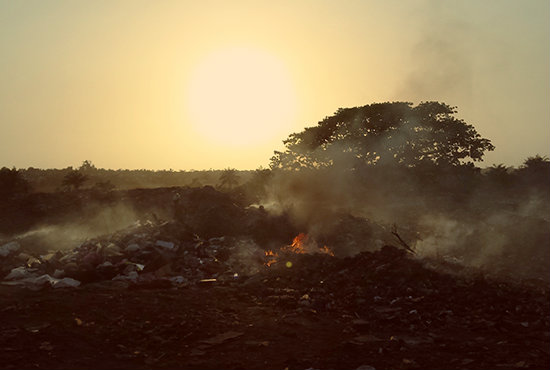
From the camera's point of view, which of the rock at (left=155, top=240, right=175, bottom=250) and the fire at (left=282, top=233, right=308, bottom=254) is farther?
the fire at (left=282, top=233, right=308, bottom=254)

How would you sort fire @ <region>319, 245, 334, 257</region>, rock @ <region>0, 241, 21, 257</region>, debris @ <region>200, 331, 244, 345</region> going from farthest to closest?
fire @ <region>319, 245, 334, 257</region>
rock @ <region>0, 241, 21, 257</region>
debris @ <region>200, 331, 244, 345</region>

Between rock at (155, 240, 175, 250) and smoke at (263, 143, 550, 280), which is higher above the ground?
smoke at (263, 143, 550, 280)

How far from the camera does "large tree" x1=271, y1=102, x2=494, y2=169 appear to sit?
2752cm

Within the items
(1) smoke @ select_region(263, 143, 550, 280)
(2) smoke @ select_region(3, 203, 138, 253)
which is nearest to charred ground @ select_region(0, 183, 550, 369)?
(1) smoke @ select_region(263, 143, 550, 280)

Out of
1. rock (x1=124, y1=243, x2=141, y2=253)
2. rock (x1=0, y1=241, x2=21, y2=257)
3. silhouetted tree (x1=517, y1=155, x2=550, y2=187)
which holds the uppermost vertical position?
silhouetted tree (x1=517, y1=155, x2=550, y2=187)

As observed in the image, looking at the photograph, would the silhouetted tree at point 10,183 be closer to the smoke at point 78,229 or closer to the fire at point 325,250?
the smoke at point 78,229

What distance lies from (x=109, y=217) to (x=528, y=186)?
2538 cm

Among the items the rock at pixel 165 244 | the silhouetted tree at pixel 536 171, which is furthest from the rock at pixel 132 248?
the silhouetted tree at pixel 536 171

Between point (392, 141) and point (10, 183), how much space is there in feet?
78.9

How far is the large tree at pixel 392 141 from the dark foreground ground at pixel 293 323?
57.3 ft

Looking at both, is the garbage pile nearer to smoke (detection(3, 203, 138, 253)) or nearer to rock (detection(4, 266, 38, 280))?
rock (detection(4, 266, 38, 280))

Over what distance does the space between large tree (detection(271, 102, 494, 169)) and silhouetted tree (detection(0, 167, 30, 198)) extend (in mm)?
15978

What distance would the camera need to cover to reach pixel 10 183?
2648 centimetres

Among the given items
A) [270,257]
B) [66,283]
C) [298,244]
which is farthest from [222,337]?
[298,244]
